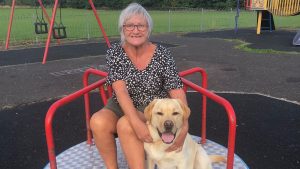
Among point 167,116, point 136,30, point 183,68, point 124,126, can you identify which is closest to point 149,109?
point 167,116

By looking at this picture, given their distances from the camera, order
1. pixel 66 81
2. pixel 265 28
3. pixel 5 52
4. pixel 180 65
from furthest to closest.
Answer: pixel 265 28, pixel 5 52, pixel 180 65, pixel 66 81

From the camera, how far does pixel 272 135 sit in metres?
4.03

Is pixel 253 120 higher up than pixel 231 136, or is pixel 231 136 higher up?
pixel 231 136

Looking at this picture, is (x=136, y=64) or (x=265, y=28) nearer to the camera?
(x=136, y=64)

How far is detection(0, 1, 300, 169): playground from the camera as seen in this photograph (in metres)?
3.55

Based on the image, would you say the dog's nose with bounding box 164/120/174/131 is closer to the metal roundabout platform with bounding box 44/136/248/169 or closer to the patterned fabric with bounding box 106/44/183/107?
the patterned fabric with bounding box 106/44/183/107

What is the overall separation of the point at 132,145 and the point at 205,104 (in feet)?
4.13

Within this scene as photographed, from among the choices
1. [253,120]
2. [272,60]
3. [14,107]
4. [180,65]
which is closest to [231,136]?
[253,120]

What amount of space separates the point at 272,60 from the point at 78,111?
19.8 feet

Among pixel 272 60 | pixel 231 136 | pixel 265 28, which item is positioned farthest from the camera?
pixel 265 28

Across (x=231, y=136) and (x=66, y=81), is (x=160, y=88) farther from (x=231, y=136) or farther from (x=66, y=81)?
(x=66, y=81)

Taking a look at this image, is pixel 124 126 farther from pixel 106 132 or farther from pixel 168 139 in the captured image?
pixel 168 139

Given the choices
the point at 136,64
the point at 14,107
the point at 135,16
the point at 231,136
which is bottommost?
the point at 14,107

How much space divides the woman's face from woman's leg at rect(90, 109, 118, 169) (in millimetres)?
594
